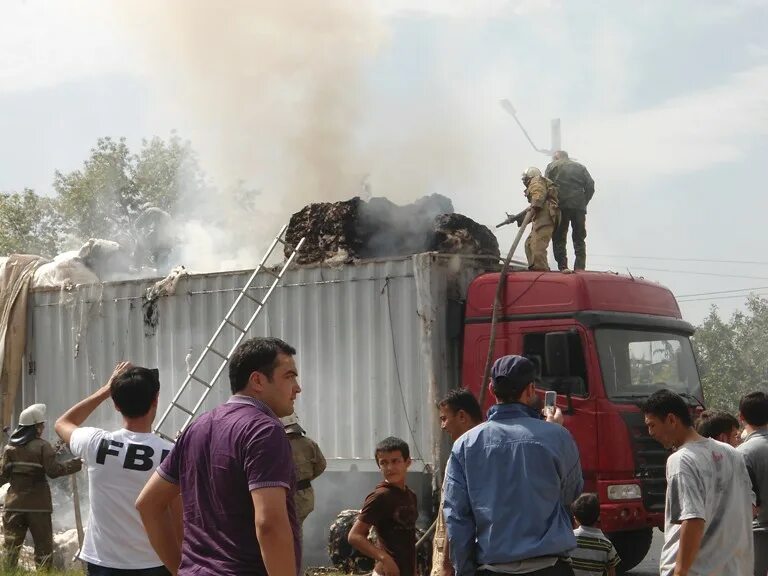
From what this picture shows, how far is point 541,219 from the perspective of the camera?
11133 mm

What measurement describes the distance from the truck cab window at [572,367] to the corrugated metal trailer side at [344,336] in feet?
2.79

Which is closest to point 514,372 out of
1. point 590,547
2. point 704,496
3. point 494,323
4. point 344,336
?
point 704,496

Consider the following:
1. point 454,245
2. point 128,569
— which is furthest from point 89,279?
point 128,569

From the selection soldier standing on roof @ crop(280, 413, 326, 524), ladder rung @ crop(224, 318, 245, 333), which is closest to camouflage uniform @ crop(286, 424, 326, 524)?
soldier standing on roof @ crop(280, 413, 326, 524)

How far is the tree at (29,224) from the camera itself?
38062 millimetres

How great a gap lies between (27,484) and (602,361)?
205 inches

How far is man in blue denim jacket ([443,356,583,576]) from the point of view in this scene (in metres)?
4.07

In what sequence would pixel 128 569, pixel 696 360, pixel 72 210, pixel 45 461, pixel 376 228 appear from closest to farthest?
1. pixel 128 569
2. pixel 45 461
3. pixel 696 360
4. pixel 376 228
5. pixel 72 210

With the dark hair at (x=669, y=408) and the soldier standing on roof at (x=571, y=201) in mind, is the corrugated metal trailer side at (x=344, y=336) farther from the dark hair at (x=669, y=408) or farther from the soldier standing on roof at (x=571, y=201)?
the dark hair at (x=669, y=408)

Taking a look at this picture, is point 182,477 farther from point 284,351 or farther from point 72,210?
point 72,210

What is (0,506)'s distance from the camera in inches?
472

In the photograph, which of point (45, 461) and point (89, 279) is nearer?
point (45, 461)

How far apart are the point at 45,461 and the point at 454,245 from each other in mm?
4342

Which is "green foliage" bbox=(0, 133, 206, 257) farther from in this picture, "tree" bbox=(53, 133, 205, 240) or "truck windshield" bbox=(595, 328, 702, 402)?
"truck windshield" bbox=(595, 328, 702, 402)
